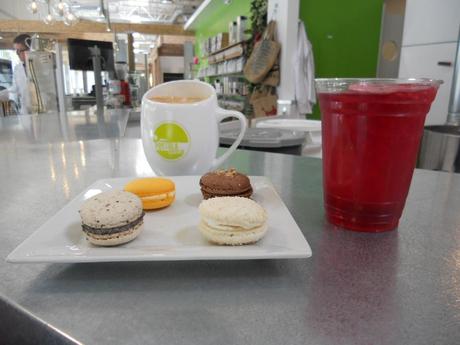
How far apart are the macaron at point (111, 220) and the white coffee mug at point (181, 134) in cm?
27

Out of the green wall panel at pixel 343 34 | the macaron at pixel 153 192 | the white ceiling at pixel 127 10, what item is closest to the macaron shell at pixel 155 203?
the macaron at pixel 153 192

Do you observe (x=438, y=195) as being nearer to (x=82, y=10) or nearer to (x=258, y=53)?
(x=258, y=53)

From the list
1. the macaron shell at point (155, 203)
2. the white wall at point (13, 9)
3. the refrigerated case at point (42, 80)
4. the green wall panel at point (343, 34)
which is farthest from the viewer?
the white wall at point (13, 9)

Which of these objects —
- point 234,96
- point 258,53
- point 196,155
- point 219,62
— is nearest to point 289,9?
point 258,53

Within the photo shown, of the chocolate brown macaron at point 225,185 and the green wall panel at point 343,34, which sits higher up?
the green wall panel at point 343,34

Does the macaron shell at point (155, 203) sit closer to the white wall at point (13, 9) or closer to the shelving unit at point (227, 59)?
the shelving unit at point (227, 59)

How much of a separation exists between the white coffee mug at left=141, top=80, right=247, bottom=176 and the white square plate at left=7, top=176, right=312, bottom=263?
195mm

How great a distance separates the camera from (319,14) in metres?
4.55

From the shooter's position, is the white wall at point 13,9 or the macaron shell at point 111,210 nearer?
the macaron shell at point 111,210

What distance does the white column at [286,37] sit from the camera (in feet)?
13.7

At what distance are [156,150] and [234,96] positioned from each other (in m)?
6.09

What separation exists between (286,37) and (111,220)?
4224 mm

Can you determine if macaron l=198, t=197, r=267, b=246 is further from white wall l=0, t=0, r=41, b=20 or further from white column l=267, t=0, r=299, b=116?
white wall l=0, t=0, r=41, b=20

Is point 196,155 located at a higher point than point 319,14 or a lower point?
lower
